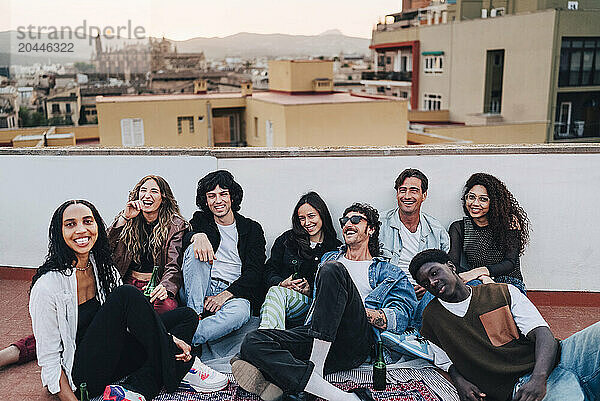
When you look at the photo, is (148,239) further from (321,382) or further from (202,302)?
(321,382)

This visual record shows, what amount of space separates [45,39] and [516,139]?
20171 millimetres

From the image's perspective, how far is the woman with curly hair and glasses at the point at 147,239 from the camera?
386cm

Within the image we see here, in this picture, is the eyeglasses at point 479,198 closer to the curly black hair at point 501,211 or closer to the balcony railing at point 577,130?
the curly black hair at point 501,211

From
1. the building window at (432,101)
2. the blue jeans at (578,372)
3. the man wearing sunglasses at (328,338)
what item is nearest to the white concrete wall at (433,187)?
the man wearing sunglasses at (328,338)

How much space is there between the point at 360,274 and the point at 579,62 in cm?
2212

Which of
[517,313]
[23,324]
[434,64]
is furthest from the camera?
[434,64]

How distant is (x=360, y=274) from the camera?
11.6 feet

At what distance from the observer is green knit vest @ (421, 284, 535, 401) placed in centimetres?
281

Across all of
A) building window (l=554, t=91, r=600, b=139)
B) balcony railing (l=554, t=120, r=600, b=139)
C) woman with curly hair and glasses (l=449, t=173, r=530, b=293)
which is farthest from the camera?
balcony railing (l=554, t=120, r=600, b=139)

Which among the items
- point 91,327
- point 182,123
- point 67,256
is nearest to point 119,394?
point 91,327

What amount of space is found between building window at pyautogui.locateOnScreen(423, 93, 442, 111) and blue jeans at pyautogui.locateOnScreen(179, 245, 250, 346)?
25204mm

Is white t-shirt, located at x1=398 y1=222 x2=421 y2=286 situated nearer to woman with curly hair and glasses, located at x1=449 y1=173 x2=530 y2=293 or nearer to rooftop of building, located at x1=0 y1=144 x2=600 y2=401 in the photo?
woman with curly hair and glasses, located at x1=449 y1=173 x2=530 y2=293

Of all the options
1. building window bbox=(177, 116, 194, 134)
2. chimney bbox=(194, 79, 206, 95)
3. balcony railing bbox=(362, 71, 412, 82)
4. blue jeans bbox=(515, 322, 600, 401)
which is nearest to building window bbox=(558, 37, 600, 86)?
balcony railing bbox=(362, 71, 412, 82)

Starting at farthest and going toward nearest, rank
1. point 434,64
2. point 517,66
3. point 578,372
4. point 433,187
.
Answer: point 434,64 → point 517,66 → point 433,187 → point 578,372
